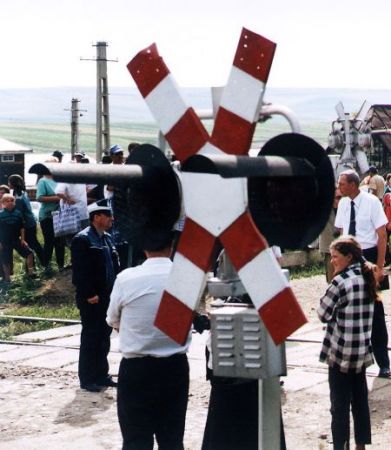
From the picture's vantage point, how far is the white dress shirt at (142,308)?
20.7 ft

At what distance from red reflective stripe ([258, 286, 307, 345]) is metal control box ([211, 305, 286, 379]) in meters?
0.47

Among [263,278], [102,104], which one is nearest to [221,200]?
[263,278]

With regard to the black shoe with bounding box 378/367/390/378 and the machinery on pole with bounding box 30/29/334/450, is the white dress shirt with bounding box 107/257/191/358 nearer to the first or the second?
the machinery on pole with bounding box 30/29/334/450

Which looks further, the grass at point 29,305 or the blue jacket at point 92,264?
the grass at point 29,305

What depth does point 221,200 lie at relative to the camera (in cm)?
437

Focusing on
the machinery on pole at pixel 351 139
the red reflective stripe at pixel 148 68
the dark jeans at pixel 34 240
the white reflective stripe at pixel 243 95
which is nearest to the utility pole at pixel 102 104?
the machinery on pole at pixel 351 139

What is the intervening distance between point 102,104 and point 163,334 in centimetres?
4209

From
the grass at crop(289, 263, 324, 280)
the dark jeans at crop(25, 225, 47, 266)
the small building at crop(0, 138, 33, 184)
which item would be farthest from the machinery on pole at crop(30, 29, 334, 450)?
the small building at crop(0, 138, 33, 184)

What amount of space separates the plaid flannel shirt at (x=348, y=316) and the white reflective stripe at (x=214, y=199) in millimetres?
3235

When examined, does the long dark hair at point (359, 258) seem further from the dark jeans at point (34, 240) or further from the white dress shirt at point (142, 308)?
the dark jeans at point (34, 240)

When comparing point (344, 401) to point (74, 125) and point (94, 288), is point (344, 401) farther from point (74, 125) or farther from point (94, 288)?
point (74, 125)

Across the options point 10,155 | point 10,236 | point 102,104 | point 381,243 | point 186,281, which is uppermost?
point 102,104

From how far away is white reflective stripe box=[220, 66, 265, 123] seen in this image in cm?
432

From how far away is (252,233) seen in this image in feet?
14.2
